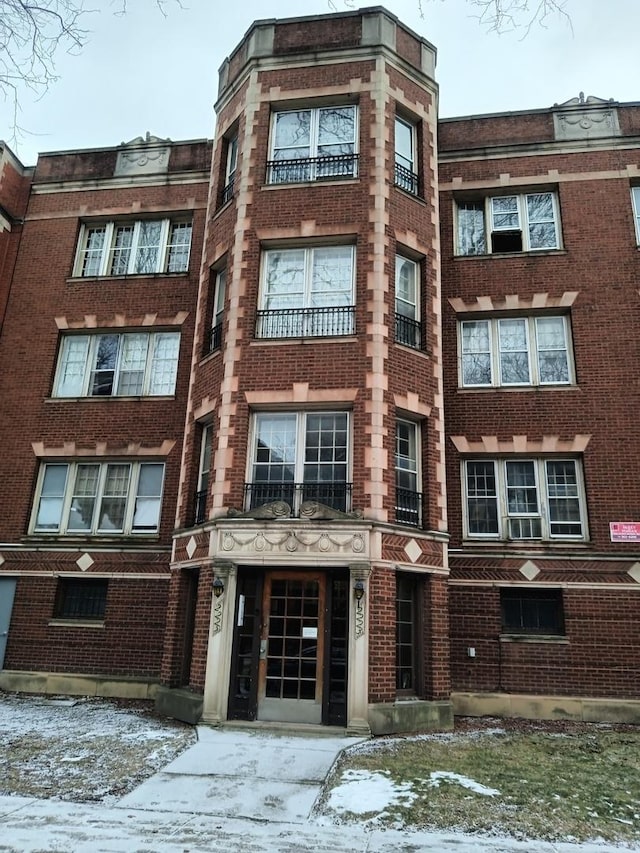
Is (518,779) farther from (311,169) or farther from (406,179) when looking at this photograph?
(311,169)

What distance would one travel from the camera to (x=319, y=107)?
47.7ft

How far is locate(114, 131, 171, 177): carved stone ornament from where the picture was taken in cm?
1762

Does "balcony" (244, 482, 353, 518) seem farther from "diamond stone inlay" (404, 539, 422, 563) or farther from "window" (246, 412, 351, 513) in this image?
"diamond stone inlay" (404, 539, 422, 563)

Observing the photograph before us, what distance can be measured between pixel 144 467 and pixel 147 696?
5.19 metres

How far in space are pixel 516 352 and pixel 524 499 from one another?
→ 3.47 m

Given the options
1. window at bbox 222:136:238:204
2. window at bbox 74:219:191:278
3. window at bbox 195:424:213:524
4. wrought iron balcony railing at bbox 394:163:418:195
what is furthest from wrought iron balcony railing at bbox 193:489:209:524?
wrought iron balcony railing at bbox 394:163:418:195

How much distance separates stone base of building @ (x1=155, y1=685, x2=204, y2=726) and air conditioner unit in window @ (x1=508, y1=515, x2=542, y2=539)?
23.7 ft

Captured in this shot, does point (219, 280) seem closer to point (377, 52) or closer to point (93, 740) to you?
point (377, 52)

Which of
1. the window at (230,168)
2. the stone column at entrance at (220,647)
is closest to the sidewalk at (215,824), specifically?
the stone column at entrance at (220,647)

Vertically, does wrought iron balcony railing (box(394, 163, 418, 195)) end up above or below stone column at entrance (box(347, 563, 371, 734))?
above

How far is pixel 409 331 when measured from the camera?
13.4 m

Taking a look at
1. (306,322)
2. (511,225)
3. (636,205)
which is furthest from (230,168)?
(636,205)

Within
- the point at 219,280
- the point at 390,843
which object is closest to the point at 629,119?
the point at 219,280

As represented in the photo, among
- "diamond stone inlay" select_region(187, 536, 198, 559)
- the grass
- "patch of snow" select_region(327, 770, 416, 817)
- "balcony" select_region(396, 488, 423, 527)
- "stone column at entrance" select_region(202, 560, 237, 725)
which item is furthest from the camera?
"diamond stone inlay" select_region(187, 536, 198, 559)
